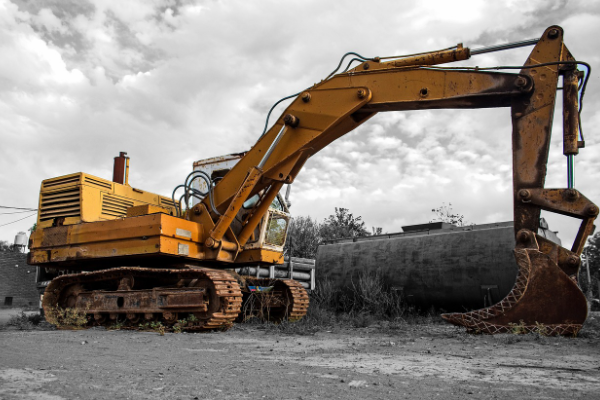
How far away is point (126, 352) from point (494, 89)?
5633 mm

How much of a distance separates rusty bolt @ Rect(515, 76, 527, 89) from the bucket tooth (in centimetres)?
217

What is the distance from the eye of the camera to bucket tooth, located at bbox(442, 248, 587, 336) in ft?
20.0

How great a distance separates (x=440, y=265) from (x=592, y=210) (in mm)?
4817

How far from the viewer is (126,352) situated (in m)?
5.17

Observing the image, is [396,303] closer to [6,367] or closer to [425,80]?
[425,80]

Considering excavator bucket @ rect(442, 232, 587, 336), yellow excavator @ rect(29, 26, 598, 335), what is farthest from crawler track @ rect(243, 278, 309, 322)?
excavator bucket @ rect(442, 232, 587, 336)

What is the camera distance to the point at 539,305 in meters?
6.18

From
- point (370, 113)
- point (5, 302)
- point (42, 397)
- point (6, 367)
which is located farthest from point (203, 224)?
point (5, 302)

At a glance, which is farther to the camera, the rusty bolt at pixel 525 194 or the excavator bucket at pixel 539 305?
the rusty bolt at pixel 525 194

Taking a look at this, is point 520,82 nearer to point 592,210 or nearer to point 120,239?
point 592,210

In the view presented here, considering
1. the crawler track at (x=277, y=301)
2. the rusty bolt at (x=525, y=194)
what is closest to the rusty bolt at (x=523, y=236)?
the rusty bolt at (x=525, y=194)

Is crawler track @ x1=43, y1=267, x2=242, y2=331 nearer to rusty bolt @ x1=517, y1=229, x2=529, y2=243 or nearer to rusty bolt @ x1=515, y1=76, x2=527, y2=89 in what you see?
rusty bolt @ x1=517, y1=229, x2=529, y2=243

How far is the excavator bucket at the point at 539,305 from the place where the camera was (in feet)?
20.0

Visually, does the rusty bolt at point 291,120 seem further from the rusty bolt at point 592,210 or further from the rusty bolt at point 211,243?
the rusty bolt at point 592,210
